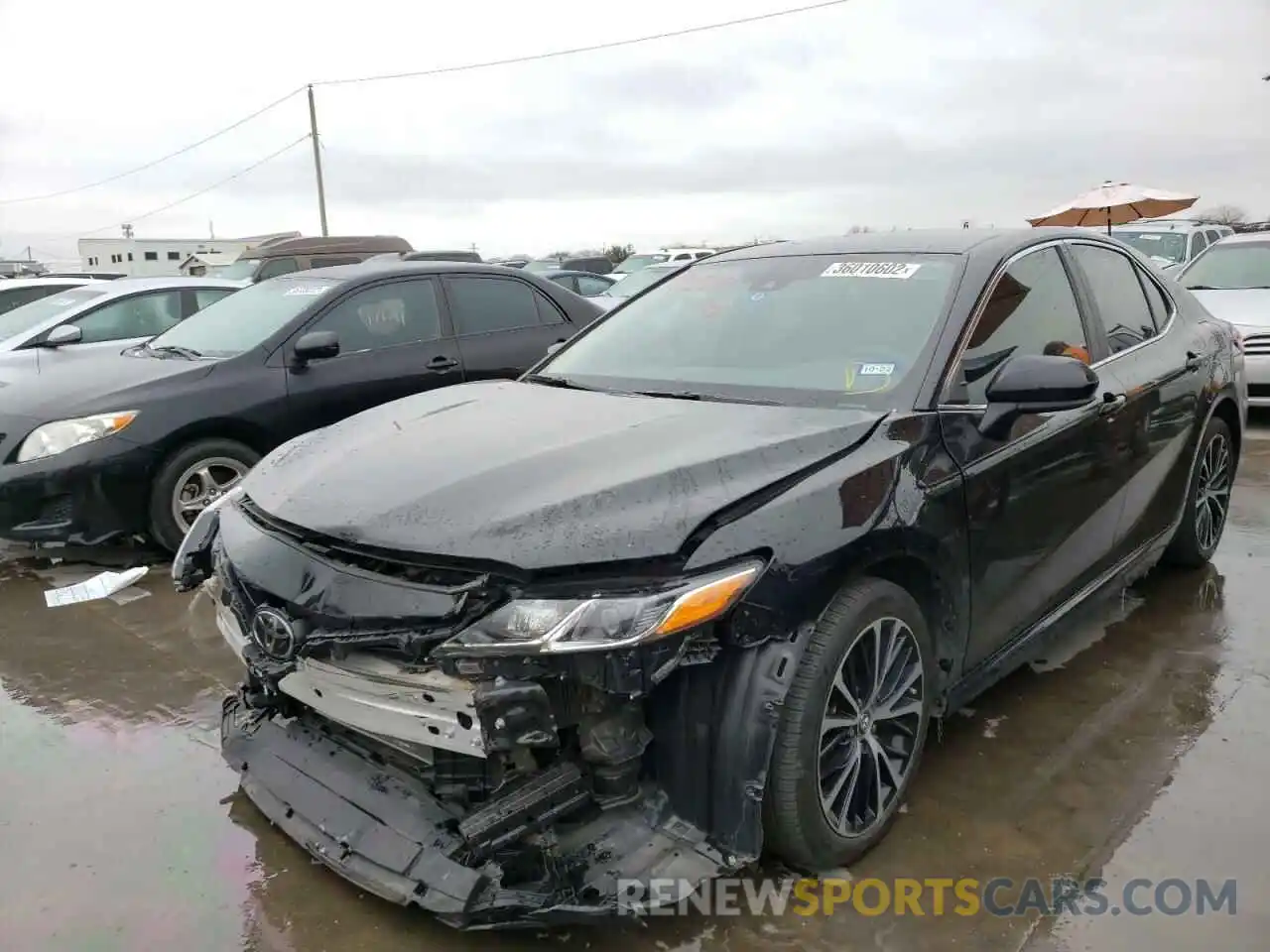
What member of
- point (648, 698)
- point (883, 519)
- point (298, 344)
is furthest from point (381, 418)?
point (298, 344)

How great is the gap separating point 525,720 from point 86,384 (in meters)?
4.17

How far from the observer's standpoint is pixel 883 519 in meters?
2.38

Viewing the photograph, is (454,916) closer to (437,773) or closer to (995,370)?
(437,773)

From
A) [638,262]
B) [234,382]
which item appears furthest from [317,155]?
[234,382]

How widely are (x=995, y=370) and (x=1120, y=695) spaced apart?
1.41 m

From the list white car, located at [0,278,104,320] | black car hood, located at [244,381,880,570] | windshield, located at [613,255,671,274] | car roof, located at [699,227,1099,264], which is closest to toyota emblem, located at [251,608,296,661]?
black car hood, located at [244,381,880,570]

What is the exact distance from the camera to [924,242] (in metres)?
3.35

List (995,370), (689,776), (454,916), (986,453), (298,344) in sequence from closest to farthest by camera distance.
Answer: (454,916) → (689,776) → (986,453) → (995,370) → (298,344)

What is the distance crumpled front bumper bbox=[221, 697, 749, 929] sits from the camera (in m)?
2.00

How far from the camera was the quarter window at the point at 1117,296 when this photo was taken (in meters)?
3.61

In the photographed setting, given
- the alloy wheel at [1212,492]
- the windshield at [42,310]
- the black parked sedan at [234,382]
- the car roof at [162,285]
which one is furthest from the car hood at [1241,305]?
the windshield at [42,310]

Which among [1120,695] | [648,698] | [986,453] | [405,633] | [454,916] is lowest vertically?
[1120,695]

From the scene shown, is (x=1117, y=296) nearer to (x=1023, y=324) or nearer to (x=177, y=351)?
(x=1023, y=324)

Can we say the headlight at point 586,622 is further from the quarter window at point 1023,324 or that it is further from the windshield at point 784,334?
the quarter window at point 1023,324
